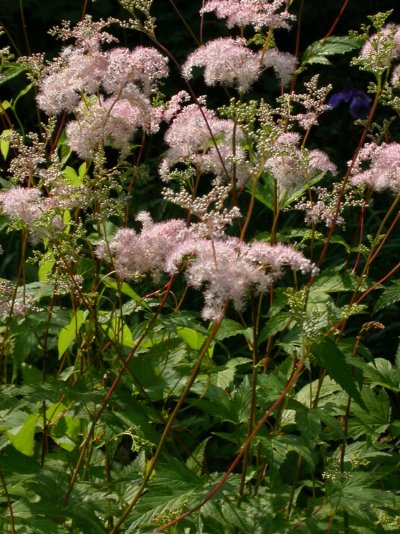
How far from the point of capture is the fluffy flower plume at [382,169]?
2.85 meters

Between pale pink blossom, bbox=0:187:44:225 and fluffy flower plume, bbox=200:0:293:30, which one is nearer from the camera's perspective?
pale pink blossom, bbox=0:187:44:225

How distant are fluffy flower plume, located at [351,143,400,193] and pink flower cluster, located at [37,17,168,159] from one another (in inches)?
27.7

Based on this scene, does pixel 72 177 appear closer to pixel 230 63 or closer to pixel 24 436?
pixel 230 63

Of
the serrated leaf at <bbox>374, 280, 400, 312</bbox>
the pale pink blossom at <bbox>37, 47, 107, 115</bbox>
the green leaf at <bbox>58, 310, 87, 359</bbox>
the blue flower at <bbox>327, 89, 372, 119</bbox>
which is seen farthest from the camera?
the blue flower at <bbox>327, 89, 372, 119</bbox>

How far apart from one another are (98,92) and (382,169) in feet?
2.99

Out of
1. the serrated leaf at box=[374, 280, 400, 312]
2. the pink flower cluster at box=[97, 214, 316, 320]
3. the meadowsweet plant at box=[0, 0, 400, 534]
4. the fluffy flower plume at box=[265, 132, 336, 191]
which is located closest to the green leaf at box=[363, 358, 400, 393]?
the meadowsweet plant at box=[0, 0, 400, 534]

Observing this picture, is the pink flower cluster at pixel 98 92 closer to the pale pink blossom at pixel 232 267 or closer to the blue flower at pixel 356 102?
the pale pink blossom at pixel 232 267

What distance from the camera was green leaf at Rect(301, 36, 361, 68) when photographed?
3078 mm

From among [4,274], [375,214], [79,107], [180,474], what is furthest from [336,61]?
[180,474]

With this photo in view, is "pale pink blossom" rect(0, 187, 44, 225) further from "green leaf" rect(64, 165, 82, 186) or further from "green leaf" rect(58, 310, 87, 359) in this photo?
"green leaf" rect(64, 165, 82, 186)

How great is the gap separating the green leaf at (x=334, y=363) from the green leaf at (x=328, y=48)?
1157 millimetres

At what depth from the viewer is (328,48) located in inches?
123

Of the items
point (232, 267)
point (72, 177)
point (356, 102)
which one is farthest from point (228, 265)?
point (356, 102)

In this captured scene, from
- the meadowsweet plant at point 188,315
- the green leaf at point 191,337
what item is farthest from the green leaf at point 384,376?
the green leaf at point 191,337
